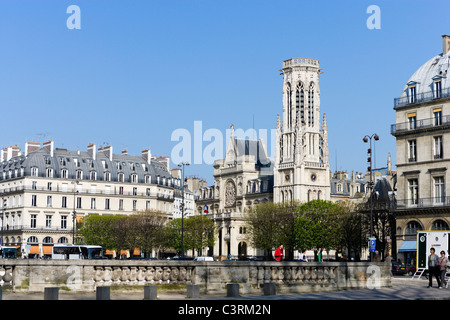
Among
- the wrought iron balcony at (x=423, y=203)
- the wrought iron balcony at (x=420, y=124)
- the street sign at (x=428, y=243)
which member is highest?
the wrought iron balcony at (x=420, y=124)

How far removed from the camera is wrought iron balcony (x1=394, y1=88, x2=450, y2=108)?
2513 inches

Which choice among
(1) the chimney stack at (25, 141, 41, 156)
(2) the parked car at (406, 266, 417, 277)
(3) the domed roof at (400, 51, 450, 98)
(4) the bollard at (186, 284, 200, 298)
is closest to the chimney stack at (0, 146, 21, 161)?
(1) the chimney stack at (25, 141, 41, 156)

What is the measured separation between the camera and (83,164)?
368 feet

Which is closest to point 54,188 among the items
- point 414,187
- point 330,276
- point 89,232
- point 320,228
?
point 89,232

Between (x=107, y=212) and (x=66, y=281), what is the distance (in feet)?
291

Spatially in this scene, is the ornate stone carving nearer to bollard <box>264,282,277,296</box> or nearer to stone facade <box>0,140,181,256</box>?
stone facade <box>0,140,181,256</box>

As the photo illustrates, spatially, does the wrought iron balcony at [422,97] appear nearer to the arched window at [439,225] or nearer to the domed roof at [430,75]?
the domed roof at [430,75]

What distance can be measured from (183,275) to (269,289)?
2967 mm

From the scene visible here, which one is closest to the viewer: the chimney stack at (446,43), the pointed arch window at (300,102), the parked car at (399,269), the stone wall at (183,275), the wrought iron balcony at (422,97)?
the stone wall at (183,275)

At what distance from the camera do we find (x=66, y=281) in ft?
78.0

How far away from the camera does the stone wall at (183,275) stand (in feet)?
76.6

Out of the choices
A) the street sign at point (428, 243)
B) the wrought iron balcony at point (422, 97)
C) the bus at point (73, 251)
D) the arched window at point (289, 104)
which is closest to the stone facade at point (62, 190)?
the arched window at point (289, 104)

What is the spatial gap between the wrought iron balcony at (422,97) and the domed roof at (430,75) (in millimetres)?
272
